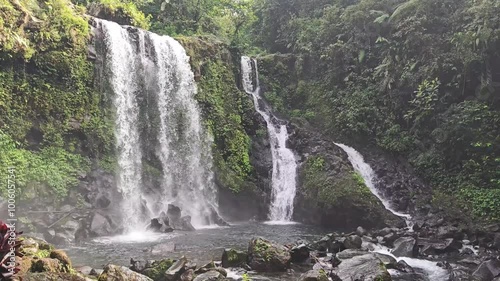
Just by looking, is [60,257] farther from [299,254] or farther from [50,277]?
[299,254]

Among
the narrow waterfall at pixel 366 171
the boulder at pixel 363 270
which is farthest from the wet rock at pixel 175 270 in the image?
the narrow waterfall at pixel 366 171

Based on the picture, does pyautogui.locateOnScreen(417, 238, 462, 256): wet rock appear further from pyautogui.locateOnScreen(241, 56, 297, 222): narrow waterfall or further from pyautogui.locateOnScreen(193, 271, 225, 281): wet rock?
pyautogui.locateOnScreen(241, 56, 297, 222): narrow waterfall

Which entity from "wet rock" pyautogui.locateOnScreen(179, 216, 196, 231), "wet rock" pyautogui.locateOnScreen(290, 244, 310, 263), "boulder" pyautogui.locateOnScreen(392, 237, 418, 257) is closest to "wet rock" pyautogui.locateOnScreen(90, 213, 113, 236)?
"wet rock" pyautogui.locateOnScreen(179, 216, 196, 231)

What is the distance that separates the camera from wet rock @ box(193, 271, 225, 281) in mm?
9320

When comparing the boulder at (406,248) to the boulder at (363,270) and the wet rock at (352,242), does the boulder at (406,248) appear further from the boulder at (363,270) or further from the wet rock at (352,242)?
the boulder at (363,270)

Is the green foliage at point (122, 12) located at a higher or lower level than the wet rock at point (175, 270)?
higher

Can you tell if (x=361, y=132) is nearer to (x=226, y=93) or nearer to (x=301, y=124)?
(x=301, y=124)

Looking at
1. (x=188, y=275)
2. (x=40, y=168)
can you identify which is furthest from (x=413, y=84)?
(x=40, y=168)

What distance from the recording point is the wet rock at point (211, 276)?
9320 millimetres

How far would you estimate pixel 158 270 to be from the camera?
998cm

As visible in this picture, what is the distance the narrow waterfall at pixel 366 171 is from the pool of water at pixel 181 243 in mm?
3503

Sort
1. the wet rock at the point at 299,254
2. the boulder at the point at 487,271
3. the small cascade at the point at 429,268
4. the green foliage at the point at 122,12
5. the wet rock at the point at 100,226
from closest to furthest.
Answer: the boulder at the point at 487,271 < the small cascade at the point at 429,268 < the wet rock at the point at 299,254 < the wet rock at the point at 100,226 < the green foliage at the point at 122,12

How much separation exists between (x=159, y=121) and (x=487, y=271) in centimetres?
1486

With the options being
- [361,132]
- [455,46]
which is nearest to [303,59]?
[361,132]
